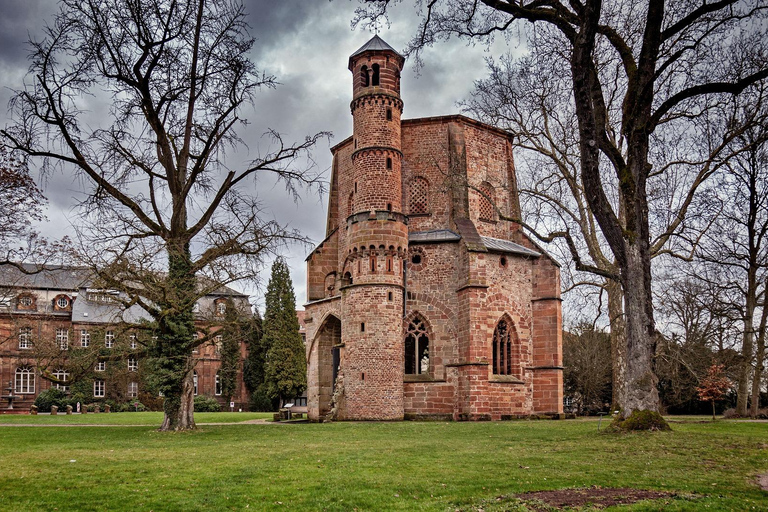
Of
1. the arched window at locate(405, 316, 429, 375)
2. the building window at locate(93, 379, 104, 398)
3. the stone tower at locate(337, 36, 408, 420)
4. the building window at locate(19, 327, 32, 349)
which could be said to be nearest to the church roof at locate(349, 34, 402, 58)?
the stone tower at locate(337, 36, 408, 420)

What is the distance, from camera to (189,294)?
19719 millimetres

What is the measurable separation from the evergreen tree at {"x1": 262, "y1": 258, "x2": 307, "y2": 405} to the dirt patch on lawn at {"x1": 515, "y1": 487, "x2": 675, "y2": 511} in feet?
136

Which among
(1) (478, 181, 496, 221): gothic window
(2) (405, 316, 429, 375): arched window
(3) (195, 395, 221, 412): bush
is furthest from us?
(3) (195, 395, 221, 412): bush

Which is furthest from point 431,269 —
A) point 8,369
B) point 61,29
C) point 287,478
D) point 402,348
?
point 8,369

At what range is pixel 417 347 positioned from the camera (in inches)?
1123

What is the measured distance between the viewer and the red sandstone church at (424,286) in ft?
88.6

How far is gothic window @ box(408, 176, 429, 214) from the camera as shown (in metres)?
31.0

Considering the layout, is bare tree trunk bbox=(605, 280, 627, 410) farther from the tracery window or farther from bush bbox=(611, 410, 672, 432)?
bush bbox=(611, 410, 672, 432)

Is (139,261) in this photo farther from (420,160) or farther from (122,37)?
(420,160)

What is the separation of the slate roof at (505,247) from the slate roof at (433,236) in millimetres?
1377

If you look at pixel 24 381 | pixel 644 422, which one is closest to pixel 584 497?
pixel 644 422

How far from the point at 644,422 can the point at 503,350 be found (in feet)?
47.0

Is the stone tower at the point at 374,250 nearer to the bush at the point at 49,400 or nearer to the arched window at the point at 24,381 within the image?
the bush at the point at 49,400

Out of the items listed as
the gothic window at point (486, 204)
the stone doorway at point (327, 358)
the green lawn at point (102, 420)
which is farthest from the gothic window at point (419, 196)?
the green lawn at point (102, 420)
